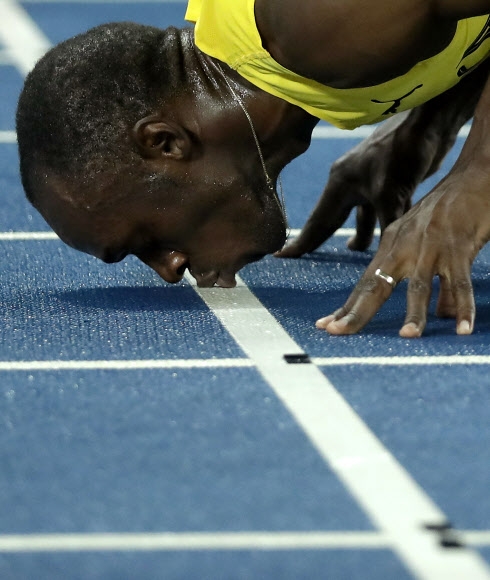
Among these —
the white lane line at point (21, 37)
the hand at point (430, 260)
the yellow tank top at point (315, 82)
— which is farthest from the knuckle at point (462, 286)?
the white lane line at point (21, 37)

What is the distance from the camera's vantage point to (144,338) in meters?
2.48

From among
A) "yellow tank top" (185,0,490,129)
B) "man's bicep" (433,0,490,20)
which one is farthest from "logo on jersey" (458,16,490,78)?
"man's bicep" (433,0,490,20)

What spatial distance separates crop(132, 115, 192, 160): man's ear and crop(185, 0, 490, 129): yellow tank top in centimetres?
16

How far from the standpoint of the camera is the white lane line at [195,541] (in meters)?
1.65

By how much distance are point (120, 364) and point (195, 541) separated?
2.34 feet

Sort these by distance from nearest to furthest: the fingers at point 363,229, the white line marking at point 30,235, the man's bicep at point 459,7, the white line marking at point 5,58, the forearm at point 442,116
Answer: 1. the man's bicep at point 459,7
2. the forearm at point 442,116
3. the fingers at point 363,229
4. the white line marking at point 30,235
5. the white line marking at point 5,58

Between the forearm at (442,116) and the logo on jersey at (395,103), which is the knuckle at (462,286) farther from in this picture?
the forearm at (442,116)

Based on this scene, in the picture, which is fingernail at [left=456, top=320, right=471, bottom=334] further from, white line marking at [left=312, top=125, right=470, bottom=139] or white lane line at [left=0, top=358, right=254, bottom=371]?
white line marking at [left=312, top=125, right=470, bottom=139]

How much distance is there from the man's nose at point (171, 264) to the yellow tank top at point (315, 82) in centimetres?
37

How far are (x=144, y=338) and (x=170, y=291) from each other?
36 centimetres

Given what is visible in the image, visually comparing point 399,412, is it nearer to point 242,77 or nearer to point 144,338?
point 144,338

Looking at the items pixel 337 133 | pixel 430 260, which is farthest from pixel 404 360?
pixel 337 133

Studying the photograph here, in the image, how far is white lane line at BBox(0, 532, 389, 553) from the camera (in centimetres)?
165

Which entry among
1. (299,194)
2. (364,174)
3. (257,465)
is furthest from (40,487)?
(299,194)
